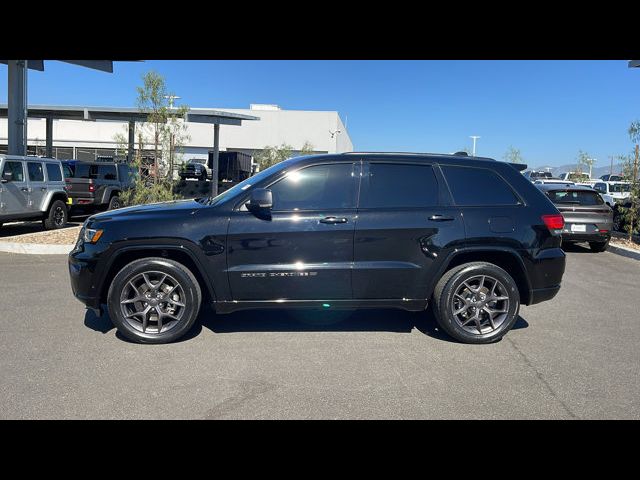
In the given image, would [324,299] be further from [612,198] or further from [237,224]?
[612,198]

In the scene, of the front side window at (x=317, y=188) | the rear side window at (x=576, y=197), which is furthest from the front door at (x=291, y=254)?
the rear side window at (x=576, y=197)

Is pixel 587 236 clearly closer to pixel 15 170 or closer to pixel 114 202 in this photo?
pixel 15 170

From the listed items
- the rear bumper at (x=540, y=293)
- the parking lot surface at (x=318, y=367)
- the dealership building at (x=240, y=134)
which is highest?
the dealership building at (x=240, y=134)

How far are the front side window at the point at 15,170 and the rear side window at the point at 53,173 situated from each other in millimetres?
893

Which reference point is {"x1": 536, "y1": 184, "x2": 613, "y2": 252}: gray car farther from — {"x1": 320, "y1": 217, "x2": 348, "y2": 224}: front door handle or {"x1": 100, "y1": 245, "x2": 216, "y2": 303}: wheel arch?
{"x1": 100, "y1": 245, "x2": 216, "y2": 303}: wheel arch

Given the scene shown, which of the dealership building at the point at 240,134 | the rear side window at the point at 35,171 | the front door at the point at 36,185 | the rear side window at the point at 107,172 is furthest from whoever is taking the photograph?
the dealership building at the point at 240,134

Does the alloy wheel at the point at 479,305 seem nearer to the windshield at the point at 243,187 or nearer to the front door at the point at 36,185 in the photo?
Result: the windshield at the point at 243,187

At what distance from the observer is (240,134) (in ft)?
173

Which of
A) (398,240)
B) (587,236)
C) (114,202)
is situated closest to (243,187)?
(398,240)

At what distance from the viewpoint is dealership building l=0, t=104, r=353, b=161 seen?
169 ft

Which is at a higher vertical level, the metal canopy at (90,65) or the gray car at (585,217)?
the metal canopy at (90,65)

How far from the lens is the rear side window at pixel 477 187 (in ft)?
16.2

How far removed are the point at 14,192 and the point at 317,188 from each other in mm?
9419
